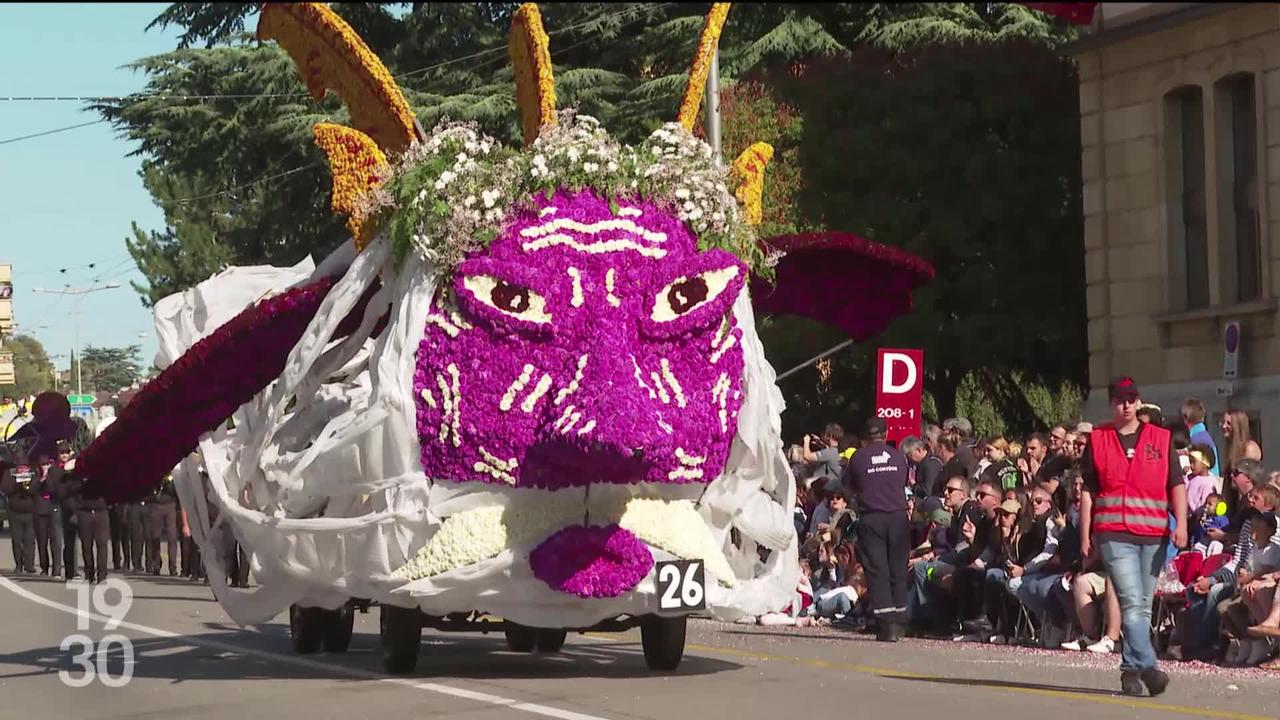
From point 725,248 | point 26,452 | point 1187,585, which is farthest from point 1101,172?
point 26,452

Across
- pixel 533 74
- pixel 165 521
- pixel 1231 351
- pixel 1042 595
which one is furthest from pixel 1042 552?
pixel 165 521

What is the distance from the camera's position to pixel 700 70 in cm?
1545

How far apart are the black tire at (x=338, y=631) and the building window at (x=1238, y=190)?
50.4 feet

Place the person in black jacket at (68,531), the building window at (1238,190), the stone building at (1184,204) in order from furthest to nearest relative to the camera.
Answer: the person in black jacket at (68,531) → the building window at (1238,190) → the stone building at (1184,204)

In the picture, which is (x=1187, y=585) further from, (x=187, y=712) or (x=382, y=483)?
(x=187, y=712)

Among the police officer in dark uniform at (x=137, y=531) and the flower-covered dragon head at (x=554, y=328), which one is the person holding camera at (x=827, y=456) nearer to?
the flower-covered dragon head at (x=554, y=328)

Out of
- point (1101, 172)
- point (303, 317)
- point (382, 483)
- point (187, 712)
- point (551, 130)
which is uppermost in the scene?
point (1101, 172)

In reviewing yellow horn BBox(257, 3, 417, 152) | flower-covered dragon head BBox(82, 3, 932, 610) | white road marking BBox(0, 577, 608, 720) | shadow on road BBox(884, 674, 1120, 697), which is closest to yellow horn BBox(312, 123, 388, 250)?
flower-covered dragon head BBox(82, 3, 932, 610)

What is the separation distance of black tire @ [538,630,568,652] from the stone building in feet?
40.9

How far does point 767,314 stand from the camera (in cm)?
1652

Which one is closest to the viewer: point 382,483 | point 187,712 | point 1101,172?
point 187,712

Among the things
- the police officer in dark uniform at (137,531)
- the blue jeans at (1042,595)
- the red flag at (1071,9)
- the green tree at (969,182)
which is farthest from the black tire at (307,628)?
the green tree at (969,182)

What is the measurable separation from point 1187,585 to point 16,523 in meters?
23.0

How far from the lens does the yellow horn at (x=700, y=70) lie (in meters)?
15.1
